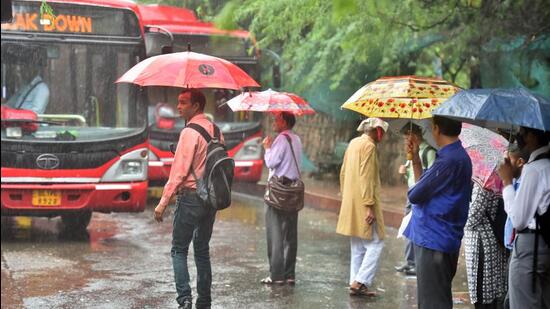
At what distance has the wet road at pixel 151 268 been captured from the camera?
8977mm

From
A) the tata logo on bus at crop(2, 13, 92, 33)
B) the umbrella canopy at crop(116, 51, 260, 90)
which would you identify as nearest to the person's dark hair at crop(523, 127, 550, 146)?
the umbrella canopy at crop(116, 51, 260, 90)

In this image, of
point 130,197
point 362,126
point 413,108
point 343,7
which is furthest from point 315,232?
point 343,7

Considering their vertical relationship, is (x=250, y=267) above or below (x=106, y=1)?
below

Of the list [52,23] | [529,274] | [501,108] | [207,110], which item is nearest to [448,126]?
[501,108]

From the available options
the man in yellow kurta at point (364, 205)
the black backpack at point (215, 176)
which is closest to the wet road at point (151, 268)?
the man in yellow kurta at point (364, 205)

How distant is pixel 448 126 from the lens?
6.55 m

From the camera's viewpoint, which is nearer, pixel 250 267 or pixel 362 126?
pixel 362 126

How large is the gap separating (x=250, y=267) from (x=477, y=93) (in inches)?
192

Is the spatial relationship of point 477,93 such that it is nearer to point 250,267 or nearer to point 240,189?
point 250,267

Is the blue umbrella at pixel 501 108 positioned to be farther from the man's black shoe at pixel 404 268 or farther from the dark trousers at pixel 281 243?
the man's black shoe at pixel 404 268

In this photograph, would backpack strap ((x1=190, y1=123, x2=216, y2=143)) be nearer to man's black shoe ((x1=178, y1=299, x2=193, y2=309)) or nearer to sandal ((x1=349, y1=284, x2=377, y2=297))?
man's black shoe ((x1=178, y1=299, x2=193, y2=309))

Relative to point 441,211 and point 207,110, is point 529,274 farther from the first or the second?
point 207,110

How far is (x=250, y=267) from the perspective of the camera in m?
10.7

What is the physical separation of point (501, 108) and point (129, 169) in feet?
22.5
